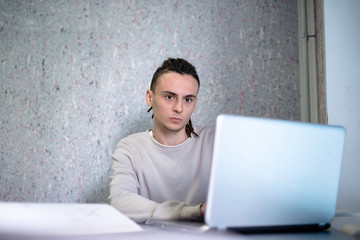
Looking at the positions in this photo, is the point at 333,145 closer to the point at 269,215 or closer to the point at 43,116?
the point at 269,215

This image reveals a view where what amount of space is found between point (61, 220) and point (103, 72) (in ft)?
4.02

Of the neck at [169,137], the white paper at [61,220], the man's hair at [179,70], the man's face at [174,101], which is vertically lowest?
the white paper at [61,220]

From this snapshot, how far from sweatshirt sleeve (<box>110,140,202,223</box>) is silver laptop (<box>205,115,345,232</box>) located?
0.21 meters

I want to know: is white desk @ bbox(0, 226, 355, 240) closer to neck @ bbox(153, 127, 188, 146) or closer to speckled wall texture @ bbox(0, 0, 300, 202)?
neck @ bbox(153, 127, 188, 146)

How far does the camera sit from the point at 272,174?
0.67 metres

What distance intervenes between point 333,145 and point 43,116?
4.71ft

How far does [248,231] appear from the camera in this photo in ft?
2.27

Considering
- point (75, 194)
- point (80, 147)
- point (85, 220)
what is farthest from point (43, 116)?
point (85, 220)

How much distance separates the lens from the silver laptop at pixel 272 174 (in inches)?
24.8

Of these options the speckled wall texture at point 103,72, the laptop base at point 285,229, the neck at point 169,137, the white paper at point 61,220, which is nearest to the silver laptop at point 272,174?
the laptop base at point 285,229

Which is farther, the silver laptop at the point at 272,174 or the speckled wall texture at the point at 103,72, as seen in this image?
the speckled wall texture at the point at 103,72

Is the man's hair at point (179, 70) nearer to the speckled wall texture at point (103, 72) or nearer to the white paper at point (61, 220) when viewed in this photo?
the speckled wall texture at point (103, 72)

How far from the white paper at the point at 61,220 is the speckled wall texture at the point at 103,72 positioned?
3.21 ft

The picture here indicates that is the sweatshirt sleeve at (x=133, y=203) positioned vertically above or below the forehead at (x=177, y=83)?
below
